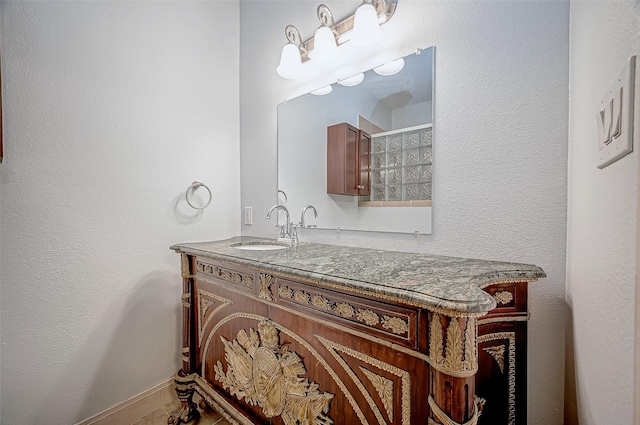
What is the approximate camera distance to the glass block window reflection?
1120 mm

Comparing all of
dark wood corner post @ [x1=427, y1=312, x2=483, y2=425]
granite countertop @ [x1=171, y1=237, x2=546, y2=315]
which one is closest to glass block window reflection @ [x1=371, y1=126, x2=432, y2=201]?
granite countertop @ [x1=171, y1=237, x2=546, y2=315]

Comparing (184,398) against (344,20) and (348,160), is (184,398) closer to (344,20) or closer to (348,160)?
(348,160)

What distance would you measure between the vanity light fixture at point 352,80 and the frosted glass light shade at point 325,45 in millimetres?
117

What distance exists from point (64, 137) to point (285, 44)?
1.17 m

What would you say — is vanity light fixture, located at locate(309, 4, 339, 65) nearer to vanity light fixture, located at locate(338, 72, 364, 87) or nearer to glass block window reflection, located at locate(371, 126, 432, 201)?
Answer: vanity light fixture, located at locate(338, 72, 364, 87)

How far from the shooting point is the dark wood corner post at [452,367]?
1.88 feet

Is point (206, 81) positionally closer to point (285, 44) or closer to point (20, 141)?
point (285, 44)

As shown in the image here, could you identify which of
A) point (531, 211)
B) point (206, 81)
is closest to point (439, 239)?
point (531, 211)

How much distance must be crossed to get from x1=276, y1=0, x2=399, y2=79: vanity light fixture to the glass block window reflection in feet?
1.43

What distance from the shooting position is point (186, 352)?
1334 millimetres

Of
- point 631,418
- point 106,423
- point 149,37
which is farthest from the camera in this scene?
point 149,37

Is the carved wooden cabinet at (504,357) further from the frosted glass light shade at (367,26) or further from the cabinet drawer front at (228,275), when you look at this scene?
the frosted glass light shade at (367,26)

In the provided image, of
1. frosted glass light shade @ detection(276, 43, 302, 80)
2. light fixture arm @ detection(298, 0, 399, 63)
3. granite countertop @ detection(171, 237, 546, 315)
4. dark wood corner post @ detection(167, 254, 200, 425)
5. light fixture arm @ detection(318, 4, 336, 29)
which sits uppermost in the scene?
light fixture arm @ detection(318, 4, 336, 29)

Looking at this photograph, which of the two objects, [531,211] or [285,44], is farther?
[285,44]
